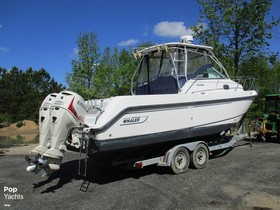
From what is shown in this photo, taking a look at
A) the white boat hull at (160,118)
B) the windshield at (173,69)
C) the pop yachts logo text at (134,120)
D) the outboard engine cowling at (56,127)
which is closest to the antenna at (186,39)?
the windshield at (173,69)

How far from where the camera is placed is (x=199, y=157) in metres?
7.56

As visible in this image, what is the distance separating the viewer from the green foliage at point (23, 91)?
1774 inches

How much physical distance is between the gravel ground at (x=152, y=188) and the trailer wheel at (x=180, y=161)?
0.56ft

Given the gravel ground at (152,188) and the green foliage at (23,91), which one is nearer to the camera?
the gravel ground at (152,188)

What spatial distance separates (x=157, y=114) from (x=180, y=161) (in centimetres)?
151

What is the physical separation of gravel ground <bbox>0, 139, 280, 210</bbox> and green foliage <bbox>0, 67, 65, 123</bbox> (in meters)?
39.2

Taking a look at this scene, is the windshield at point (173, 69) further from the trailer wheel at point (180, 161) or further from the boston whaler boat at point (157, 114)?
the trailer wheel at point (180, 161)

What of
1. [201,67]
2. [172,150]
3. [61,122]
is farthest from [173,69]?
[61,122]

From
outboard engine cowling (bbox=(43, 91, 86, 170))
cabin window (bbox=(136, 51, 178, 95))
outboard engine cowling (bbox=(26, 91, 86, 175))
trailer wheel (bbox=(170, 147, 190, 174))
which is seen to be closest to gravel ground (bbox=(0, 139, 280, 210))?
trailer wheel (bbox=(170, 147, 190, 174))

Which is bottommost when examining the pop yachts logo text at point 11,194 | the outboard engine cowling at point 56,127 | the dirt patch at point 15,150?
the dirt patch at point 15,150

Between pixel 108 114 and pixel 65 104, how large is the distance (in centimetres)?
89

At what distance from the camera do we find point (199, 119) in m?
A: 7.21

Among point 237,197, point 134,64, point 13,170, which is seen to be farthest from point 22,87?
point 237,197

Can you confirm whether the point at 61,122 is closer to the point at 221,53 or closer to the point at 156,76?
the point at 156,76
